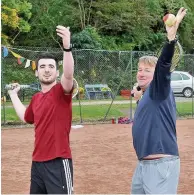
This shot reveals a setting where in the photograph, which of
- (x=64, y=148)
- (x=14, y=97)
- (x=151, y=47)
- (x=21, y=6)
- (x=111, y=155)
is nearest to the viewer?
(x=64, y=148)

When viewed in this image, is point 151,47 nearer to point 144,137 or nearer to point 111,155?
point 111,155

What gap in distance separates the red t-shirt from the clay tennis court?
290 centimetres

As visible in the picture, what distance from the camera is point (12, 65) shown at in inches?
698

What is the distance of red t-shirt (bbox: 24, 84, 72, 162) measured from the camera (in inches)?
158

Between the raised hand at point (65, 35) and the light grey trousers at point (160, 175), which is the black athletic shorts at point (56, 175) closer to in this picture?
the light grey trousers at point (160, 175)

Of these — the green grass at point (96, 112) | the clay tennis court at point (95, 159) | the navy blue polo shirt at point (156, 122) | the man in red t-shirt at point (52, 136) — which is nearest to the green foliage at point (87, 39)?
the green grass at point (96, 112)

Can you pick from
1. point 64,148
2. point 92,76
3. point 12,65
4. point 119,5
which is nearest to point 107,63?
point 92,76

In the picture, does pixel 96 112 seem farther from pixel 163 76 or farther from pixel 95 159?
pixel 163 76

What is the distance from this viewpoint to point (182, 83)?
24.7 meters

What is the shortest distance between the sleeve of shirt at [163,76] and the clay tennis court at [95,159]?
3323 mm

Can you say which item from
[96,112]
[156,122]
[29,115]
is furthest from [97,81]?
[156,122]

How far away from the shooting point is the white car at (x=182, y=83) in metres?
23.9

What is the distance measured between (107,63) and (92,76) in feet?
2.47

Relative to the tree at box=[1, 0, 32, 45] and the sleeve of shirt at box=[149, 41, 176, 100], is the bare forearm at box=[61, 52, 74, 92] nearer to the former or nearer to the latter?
the sleeve of shirt at box=[149, 41, 176, 100]
